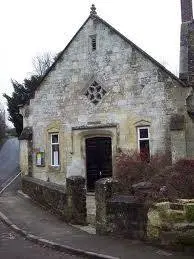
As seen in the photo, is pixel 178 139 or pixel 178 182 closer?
pixel 178 182

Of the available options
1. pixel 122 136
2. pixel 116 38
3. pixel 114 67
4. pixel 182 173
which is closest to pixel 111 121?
pixel 122 136

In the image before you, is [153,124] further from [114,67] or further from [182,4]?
[182,4]

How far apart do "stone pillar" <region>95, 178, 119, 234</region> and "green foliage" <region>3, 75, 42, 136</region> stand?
2288cm

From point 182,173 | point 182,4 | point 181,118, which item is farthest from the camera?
point 182,4

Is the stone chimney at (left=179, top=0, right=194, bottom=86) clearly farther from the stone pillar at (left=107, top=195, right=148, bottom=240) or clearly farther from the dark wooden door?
the stone pillar at (left=107, top=195, right=148, bottom=240)

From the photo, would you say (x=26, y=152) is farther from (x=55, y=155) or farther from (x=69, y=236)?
(x=69, y=236)

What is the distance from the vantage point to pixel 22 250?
1108cm

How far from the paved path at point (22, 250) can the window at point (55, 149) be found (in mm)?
11443

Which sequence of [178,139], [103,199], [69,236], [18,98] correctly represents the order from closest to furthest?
[103,199] → [69,236] → [178,139] → [18,98]

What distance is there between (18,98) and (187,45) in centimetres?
1616

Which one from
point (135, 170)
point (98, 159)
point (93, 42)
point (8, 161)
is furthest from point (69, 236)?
point (8, 161)

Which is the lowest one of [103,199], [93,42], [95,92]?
[103,199]

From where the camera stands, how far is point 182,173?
11.5m

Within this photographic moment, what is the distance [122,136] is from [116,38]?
4.93 metres
